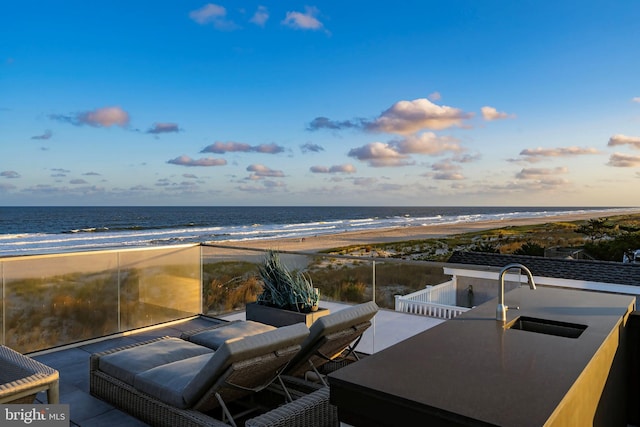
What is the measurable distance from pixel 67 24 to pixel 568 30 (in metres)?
12.9

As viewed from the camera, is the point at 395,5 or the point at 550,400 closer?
the point at 550,400

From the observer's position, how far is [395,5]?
11.2 m

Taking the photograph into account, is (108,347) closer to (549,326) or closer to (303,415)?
(303,415)

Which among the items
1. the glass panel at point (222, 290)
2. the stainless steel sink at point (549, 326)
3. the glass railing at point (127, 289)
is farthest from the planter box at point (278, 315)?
the stainless steel sink at point (549, 326)

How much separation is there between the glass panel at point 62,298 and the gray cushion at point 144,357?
2075 millimetres

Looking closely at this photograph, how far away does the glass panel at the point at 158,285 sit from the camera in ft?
19.6

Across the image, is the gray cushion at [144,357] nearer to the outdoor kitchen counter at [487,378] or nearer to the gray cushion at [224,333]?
the gray cushion at [224,333]

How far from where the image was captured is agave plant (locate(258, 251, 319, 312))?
5.04m

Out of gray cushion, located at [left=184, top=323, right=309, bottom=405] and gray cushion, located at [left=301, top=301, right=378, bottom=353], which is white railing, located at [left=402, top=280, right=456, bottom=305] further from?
gray cushion, located at [left=184, top=323, right=309, bottom=405]

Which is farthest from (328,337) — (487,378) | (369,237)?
(369,237)

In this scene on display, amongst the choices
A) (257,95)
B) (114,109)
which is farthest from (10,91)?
(257,95)

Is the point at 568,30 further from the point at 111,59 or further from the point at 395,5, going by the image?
the point at 111,59

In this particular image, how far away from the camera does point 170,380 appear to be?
118 inches

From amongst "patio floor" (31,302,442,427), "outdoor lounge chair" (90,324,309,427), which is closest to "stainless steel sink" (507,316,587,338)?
"outdoor lounge chair" (90,324,309,427)
